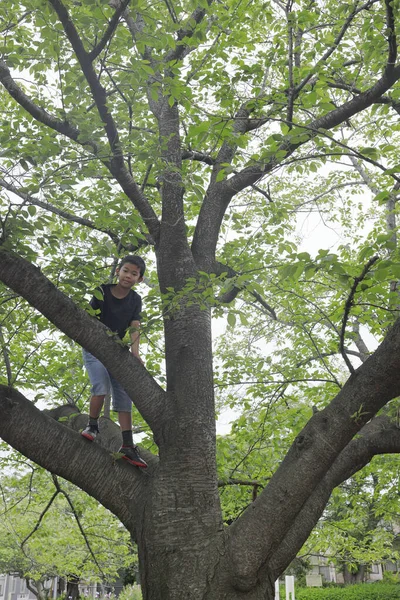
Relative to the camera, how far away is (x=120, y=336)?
440cm

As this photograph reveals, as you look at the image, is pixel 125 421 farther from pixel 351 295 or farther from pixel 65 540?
pixel 65 540

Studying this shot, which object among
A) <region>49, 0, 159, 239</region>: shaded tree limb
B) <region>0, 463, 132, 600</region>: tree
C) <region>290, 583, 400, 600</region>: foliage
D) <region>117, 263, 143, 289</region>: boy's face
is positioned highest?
<region>49, 0, 159, 239</region>: shaded tree limb

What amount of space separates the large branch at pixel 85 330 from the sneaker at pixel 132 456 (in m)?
0.21

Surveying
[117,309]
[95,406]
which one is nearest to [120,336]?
[117,309]

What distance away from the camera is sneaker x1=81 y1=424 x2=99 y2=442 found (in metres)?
3.84

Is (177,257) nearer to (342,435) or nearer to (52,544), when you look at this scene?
(342,435)

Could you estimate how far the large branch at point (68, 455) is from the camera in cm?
357

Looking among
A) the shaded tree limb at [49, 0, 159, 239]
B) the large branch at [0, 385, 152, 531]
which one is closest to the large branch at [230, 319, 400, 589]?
the large branch at [0, 385, 152, 531]

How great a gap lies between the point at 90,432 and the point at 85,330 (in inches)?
35.0

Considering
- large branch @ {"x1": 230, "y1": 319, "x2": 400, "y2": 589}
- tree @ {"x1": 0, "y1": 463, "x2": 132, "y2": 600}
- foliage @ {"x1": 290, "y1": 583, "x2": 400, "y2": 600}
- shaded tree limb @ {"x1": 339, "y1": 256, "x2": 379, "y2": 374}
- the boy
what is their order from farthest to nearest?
1. foliage @ {"x1": 290, "y1": 583, "x2": 400, "y2": 600}
2. tree @ {"x1": 0, "y1": 463, "x2": 132, "y2": 600}
3. the boy
4. large branch @ {"x1": 230, "y1": 319, "x2": 400, "y2": 589}
5. shaded tree limb @ {"x1": 339, "y1": 256, "x2": 379, "y2": 374}

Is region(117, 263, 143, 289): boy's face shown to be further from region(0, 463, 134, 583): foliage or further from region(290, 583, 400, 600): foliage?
region(290, 583, 400, 600): foliage

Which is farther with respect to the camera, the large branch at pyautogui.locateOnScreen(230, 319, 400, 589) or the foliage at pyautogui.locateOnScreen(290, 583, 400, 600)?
the foliage at pyautogui.locateOnScreen(290, 583, 400, 600)

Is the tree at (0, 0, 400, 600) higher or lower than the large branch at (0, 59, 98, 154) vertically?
lower

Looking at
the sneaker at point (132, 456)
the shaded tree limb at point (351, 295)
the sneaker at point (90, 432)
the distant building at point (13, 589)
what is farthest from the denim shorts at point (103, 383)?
the distant building at point (13, 589)
